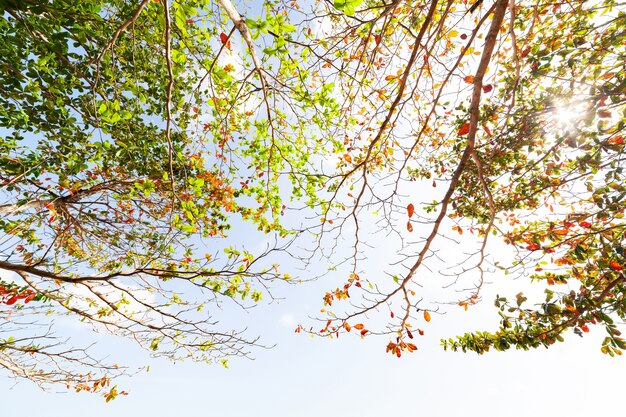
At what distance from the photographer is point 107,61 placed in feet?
12.0

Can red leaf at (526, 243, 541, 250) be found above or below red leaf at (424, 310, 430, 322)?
above

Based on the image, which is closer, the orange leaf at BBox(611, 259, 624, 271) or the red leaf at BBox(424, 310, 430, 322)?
the orange leaf at BBox(611, 259, 624, 271)

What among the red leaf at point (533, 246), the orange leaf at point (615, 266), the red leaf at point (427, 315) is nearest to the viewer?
the orange leaf at point (615, 266)

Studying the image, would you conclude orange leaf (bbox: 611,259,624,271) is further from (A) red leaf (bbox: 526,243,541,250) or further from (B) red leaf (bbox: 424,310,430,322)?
→ (B) red leaf (bbox: 424,310,430,322)

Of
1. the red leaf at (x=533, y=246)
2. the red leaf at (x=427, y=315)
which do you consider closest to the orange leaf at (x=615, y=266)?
the red leaf at (x=533, y=246)

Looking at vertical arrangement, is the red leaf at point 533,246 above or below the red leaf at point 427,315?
above

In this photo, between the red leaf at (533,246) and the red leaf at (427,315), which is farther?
the red leaf at (533,246)

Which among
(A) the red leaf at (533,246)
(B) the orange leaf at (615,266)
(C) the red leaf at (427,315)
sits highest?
(A) the red leaf at (533,246)

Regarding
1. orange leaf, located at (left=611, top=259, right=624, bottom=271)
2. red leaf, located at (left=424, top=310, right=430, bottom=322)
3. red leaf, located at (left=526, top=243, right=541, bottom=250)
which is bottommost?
red leaf, located at (left=424, top=310, right=430, bottom=322)

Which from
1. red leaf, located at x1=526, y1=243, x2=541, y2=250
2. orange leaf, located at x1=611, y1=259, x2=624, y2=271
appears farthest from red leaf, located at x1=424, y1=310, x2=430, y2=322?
orange leaf, located at x1=611, y1=259, x2=624, y2=271

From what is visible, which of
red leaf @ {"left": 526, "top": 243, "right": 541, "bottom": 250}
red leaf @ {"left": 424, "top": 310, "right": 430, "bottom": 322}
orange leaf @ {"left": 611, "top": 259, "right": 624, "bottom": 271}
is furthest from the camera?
red leaf @ {"left": 526, "top": 243, "right": 541, "bottom": 250}

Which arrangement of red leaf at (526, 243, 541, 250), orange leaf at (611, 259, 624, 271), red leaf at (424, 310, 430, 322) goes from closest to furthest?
1. orange leaf at (611, 259, 624, 271)
2. red leaf at (424, 310, 430, 322)
3. red leaf at (526, 243, 541, 250)

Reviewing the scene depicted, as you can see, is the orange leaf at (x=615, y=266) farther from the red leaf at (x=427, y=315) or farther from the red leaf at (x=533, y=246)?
the red leaf at (x=427, y=315)

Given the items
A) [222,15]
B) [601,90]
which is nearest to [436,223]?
[601,90]
